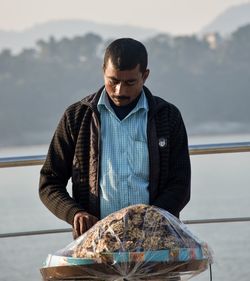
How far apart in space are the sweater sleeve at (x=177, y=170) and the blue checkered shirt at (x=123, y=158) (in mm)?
85

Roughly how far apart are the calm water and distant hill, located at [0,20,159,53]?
403 cm

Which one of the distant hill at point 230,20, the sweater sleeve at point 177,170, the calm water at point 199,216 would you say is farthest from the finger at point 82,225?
the distant hill at point 230,20

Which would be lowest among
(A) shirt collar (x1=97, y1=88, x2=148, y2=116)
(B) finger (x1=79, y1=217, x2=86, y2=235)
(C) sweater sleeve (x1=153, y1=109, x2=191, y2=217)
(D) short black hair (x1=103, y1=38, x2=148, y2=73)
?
(B) finger (x1=79, y1=217, x2=86, y2=235)

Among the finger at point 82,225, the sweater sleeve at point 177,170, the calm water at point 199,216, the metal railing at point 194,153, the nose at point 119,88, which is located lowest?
the calm water at point 199,216

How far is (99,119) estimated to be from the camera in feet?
13.7

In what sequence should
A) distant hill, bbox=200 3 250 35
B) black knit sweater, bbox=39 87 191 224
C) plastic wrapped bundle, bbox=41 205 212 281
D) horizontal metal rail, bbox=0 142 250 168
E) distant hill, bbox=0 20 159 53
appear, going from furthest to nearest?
distant hill, bbox=0 20 159 53
distant hill, bbox=200 3 250 35
horizontal metal rail, bbox=0 142 250 168
black knit sweater, bbox=39 87 191 224
plastic wrapped bundle, bbox=41 205 212 281

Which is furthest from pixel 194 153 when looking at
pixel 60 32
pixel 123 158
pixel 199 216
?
pixel 60 32

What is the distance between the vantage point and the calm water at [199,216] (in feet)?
23.3

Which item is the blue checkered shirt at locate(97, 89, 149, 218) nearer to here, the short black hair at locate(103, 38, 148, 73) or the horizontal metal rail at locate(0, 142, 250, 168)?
the short black hair at locate(103, 38, 148, 73)

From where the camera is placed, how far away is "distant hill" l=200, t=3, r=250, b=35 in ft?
49.4

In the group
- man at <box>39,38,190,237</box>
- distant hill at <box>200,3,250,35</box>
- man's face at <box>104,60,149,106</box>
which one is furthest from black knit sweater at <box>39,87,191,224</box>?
distant hill at <box>200,3,250,35</box>

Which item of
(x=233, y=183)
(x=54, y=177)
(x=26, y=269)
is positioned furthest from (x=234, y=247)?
(x=54, y=177)

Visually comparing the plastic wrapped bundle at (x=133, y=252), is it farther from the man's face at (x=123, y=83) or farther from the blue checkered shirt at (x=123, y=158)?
the man's face at (x=123, y=83)

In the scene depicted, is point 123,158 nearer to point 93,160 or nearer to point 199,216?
point 93,160
